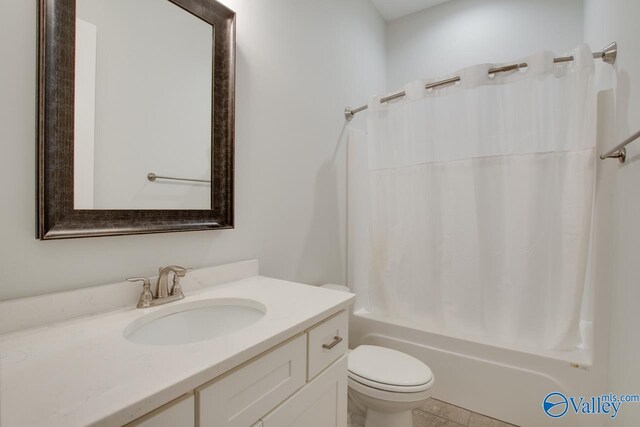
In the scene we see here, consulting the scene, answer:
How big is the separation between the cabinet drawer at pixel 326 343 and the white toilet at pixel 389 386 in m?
0.37

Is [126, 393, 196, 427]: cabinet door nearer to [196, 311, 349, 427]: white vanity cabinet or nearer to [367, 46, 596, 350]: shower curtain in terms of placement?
[196, 311, 349, 427]: white vanity cabinet

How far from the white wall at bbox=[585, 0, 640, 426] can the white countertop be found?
115 centimetres

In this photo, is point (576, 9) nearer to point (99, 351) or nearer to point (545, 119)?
point (545, 119)

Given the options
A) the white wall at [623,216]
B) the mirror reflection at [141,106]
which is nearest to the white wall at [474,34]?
the white wall at [623,216]

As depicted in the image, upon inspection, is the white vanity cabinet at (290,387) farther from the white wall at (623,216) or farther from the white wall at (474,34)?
the white wall at (474,34)

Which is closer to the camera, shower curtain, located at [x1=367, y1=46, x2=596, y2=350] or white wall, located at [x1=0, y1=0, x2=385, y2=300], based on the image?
white wall, located at [x1=0, y1=0, x2=385, y2=300]

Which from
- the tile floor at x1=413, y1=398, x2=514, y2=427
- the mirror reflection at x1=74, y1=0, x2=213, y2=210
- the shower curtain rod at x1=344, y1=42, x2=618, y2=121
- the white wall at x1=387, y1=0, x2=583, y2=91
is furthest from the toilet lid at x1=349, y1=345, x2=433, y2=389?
the white wall at x1=387, y1=0, x2=583, y2=91

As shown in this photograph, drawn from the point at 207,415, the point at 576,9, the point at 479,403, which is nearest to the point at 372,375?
the point at 479,403

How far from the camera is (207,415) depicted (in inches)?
22.9

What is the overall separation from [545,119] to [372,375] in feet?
4.91

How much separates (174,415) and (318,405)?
505 mm

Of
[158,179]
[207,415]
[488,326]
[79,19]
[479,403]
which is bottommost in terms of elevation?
[479,403]

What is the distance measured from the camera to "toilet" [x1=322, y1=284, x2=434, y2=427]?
1.22 m

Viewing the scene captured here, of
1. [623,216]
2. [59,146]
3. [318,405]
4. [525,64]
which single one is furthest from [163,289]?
[525,64]
